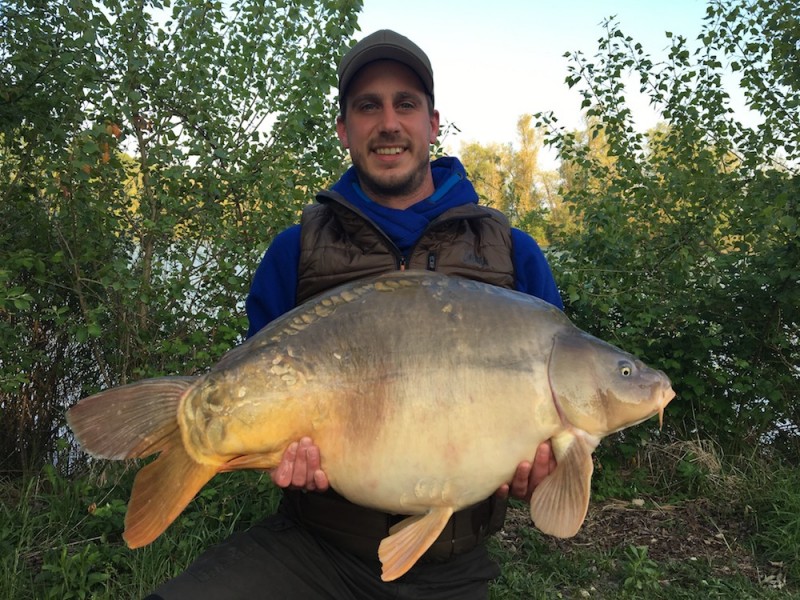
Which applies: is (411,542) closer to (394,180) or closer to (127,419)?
(127,419)

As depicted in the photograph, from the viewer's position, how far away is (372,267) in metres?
1.72

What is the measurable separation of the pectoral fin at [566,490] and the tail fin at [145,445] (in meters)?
0.67

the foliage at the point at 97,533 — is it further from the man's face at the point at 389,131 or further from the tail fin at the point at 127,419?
the man's face at the point at 389,131

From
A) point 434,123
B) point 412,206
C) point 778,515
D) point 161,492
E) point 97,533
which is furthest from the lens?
point 778,515

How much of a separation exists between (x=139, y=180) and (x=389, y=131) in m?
1.78

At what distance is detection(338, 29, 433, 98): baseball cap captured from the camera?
1.85 meters

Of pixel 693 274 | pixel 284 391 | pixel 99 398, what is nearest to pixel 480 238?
pixel 284 391

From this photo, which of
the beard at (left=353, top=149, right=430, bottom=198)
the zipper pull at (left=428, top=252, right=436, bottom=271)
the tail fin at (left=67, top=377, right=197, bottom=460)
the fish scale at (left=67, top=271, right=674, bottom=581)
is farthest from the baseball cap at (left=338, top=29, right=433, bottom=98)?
the tail fin at (left=67, top=377, right=197, bottom=460)

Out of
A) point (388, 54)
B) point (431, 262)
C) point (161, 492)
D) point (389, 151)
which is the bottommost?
point (161, 492)

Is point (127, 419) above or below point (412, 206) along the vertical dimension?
below

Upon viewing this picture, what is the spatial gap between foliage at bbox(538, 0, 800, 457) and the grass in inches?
16.9

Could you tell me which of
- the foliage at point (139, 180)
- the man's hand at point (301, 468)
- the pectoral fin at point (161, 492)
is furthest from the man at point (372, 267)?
the foliage at point (139, 180)

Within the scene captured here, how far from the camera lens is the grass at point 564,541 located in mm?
2213

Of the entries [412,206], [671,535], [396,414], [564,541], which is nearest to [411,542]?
[396,414]
